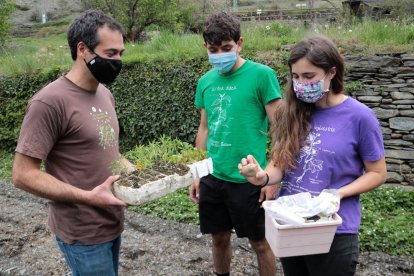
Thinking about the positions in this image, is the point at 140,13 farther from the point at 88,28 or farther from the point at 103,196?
the point at 103,196

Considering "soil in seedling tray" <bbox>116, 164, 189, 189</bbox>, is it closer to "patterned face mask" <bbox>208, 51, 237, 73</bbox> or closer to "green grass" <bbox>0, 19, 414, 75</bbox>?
"patterned face mask" <bbox>208, 51, 237, 73</bbox>

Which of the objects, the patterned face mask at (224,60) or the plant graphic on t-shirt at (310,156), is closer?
the plant graphic on t-shirt at (310,156)

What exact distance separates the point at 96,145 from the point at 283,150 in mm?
940

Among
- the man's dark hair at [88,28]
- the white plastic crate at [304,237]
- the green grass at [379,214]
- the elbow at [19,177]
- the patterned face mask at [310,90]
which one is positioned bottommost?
the green grass at [379,214]

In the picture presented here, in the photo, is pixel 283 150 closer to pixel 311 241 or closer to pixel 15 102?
pixel 311 241

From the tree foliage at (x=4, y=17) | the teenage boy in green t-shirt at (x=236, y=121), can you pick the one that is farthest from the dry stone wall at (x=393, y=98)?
the tree foliage at (x=4, y=17)

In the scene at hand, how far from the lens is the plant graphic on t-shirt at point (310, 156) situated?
2.08 m

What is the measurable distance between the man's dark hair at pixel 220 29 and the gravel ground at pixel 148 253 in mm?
2116

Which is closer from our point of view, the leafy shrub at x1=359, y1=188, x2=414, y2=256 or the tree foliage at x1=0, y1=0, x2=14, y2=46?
the leafy shrub at x1=359, y1=188, x2=414, y2=256

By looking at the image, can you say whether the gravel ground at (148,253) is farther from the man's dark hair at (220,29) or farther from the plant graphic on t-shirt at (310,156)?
the man's dark hair at (220,29)

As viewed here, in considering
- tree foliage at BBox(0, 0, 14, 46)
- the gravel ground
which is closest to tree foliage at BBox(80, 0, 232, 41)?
tree foliage at BBox(0, 0, 14, 46)

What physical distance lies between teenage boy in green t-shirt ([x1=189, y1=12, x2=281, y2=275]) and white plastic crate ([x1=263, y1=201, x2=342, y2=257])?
35.3 inches

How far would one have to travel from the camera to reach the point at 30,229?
5066 millimetres

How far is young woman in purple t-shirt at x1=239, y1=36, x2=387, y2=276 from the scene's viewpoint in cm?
201
